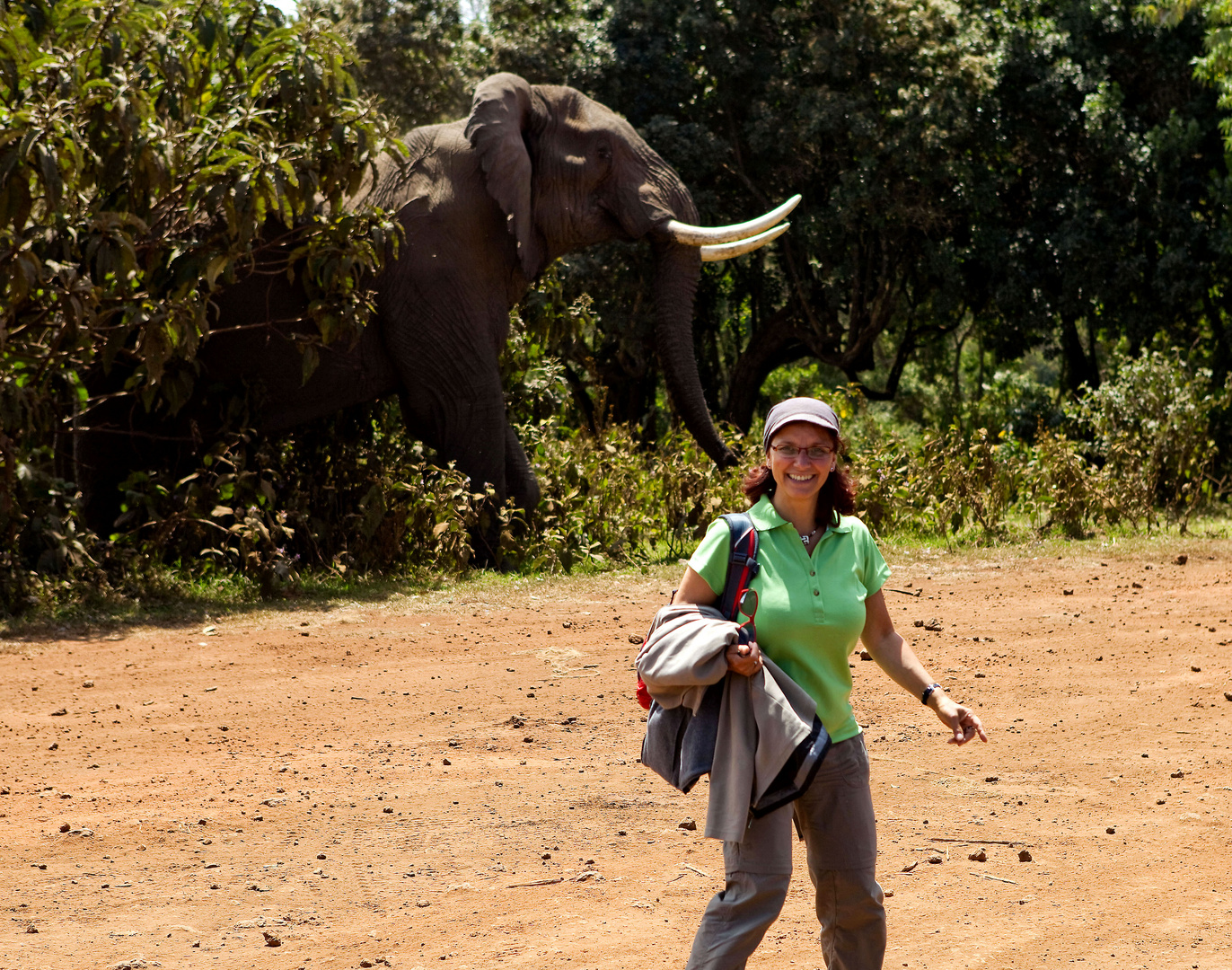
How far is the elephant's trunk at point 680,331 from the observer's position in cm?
1026

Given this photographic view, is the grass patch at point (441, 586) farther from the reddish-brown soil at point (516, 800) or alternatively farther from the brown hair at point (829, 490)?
the brown hair at point (829, 490)

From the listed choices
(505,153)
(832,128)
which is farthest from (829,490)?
(832,128)

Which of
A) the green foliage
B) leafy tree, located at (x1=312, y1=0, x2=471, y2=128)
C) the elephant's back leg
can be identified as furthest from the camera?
leafy tree, located at (x1=312, y1=0, x2=471, y2=128)

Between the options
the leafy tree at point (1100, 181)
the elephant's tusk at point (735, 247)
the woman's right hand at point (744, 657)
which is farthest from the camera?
the leafy tree at point (1100, 181)

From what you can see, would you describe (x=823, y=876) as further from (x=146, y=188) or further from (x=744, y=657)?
(x=146, y=188)

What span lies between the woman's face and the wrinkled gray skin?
6.38 metres

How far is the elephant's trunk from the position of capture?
33.7ft

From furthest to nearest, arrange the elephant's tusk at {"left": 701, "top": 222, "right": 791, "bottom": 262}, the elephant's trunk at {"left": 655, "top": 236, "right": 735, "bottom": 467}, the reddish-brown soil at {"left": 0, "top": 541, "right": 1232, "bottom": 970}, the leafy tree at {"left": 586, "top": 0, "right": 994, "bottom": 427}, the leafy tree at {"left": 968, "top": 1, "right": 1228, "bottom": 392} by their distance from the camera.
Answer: the leafy tree at {"left": 586, "top": 0, "right": 994, "bottom": 427} → the leafy tree at {"left": 968, "top": 1, "right": 1228, "bottom": 392} → the elephant's trunk at {"left": 655, "top": 236, "right": 735, "bottom": 467} → the elephant's tusk at {"left": 701, "top": 222, "right": 791, "bottom": 262} → the reddish-brown soil at {"left": 0, "top": 541, "right": 1232, "bottom": 970}

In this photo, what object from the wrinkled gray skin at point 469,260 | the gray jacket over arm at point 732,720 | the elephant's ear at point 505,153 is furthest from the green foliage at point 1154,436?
the gray jacket over arm at point 732,720

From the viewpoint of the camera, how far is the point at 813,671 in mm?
3049

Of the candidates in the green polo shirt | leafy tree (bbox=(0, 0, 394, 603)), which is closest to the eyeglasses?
the green polo shirt

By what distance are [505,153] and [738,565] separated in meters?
6.75

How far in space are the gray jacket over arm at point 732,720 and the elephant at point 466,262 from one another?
654cm

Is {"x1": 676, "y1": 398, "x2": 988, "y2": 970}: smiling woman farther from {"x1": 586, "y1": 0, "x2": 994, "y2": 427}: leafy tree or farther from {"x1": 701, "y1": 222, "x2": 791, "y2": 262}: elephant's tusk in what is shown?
{"x1": 586, "y1": 0, "x2": 994, "y2": 427}: leafy tree
